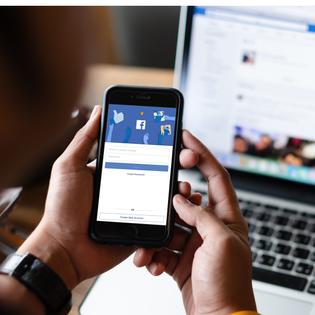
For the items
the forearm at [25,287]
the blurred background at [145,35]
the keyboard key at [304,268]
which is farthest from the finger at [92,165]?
the blurred background at [145,35]

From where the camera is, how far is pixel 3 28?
0.85ft

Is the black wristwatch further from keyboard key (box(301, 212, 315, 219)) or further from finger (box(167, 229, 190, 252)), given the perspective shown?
keyboard key (box(301, 212, 315, 219))

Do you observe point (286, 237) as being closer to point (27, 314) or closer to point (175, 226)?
point (175, 226)

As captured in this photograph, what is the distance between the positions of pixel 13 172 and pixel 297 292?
1.87 ft

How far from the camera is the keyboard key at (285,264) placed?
0.77m

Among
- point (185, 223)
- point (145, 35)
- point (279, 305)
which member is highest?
point (145, 35)

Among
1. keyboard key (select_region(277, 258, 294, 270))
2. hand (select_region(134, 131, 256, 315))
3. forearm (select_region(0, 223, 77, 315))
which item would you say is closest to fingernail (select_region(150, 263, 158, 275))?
hand (select_region(134, 131, 256, 315))

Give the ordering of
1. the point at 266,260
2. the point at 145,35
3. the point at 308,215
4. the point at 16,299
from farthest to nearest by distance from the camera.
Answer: the point at 145,35 → the point at 308,215 → the point at 266,260 → the point at 16,299

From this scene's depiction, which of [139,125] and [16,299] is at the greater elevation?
[139,125]

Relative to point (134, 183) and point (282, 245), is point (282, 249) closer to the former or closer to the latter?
point (282, 245)

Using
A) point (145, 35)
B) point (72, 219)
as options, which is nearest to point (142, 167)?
point (72, 219)

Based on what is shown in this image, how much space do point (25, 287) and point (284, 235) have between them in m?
0.42

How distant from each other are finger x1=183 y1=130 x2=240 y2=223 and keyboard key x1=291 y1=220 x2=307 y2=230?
0.21m

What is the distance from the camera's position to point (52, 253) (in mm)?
643
